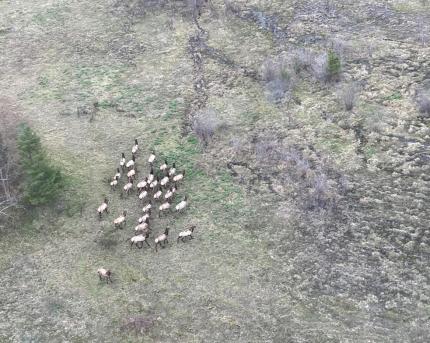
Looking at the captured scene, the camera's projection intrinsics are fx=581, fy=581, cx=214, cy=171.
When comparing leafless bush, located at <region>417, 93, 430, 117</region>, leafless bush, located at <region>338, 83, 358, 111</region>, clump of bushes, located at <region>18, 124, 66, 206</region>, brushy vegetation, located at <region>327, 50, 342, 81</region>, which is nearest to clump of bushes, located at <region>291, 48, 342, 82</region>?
brushy vegetation, located at <region>327, 50, 342, 81</region>

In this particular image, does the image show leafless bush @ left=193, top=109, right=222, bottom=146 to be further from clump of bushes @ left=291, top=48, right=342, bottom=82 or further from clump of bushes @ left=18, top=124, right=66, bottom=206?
clump of bushes @ left=18, top=124, right=66, bottom=206

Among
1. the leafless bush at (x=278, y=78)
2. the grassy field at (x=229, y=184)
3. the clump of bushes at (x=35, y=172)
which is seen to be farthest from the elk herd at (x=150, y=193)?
the leafless bush at (x=278, y=78)

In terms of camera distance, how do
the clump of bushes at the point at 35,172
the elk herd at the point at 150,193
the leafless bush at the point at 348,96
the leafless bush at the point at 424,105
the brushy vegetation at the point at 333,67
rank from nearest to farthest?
the elk herd at the point at 150,193
the clump of bushes at the point at 35,172
the leafless bush at the point at 424,105
the leafless bush at the point at 348,96
the brushy vegetation at the point at 333,67

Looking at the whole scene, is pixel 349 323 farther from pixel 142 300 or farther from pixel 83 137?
pixel 83 137

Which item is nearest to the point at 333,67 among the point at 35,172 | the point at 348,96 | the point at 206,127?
the point at 348,96

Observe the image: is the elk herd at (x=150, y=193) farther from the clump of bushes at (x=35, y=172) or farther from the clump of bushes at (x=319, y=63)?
the clump of bushes at (x=319, y=63)

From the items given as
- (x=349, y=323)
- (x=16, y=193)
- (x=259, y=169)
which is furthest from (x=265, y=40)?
(x=349, y=323)
